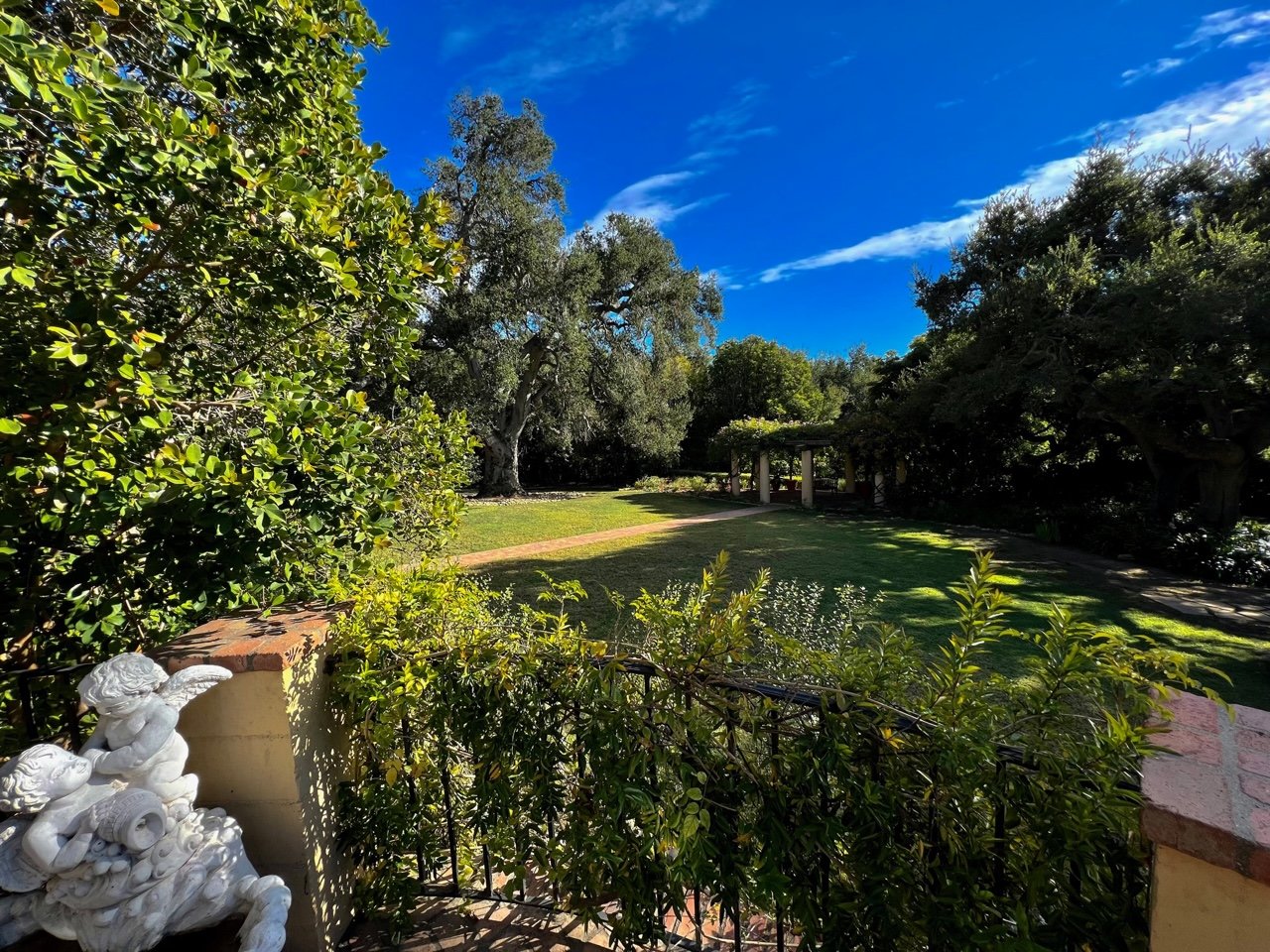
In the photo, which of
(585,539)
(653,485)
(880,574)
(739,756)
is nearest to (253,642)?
(739,756)

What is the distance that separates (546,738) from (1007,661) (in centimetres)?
556

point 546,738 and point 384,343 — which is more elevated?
point 384,343

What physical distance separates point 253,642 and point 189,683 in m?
0.26

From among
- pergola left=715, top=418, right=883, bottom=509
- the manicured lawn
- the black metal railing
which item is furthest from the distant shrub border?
the black metal railing

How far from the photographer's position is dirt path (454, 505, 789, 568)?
1060 cm

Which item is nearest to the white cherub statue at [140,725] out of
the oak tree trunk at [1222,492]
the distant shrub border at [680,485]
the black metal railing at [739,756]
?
the black metal railing at [739,756]

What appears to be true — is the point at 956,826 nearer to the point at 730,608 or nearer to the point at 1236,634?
the point at 730,608

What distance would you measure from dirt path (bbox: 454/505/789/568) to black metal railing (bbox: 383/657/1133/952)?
6721mm

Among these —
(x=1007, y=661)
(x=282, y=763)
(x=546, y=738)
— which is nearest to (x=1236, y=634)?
(x=1007, y=661)

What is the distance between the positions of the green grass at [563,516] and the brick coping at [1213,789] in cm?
1018

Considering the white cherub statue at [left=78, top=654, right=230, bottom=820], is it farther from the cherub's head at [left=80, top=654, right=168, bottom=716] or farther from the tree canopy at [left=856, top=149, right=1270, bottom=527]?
the tree canopy at [left=856, top=149, right=1270, bottom=527]

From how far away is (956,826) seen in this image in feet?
4.24

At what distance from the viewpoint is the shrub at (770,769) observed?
120cm

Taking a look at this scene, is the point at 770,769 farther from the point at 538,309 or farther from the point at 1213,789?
the point at 538,309
